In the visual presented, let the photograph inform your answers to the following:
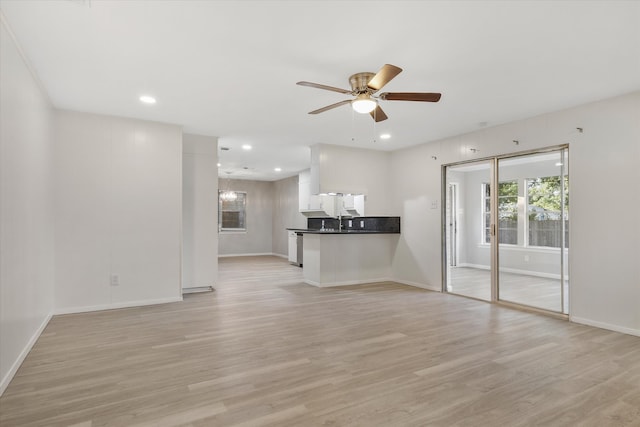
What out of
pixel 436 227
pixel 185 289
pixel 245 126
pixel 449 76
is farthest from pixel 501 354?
pixel 185 289

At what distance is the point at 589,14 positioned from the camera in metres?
2.29

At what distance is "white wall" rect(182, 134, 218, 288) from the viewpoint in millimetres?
5484

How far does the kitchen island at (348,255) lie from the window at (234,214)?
5.43 m

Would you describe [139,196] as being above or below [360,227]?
above

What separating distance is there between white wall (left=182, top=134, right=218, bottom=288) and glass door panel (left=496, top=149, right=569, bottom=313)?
14.7 ft

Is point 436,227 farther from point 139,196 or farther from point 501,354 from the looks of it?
point 139,196

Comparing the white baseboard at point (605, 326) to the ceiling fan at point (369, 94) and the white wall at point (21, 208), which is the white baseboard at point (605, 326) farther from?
the white wall at point (21, 208)

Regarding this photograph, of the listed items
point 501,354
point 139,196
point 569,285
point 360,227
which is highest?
point 139,196

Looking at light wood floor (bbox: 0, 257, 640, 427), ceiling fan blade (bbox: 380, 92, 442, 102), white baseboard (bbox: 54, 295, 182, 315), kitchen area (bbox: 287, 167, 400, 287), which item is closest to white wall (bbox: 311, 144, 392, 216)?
kitchen area (bbox: 287, 167, 400, 287)

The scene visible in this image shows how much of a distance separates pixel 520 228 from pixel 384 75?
3441 millimetres

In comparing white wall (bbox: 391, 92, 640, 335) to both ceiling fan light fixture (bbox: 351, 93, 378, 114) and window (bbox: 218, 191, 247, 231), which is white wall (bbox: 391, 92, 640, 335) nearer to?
ceiling fan light fixture (bbox: 351, 93, 378, 114)

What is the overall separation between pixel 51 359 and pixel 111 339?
531 millimetres

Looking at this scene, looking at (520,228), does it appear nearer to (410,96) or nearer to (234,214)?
(410,96)

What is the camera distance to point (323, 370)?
2.71 m
